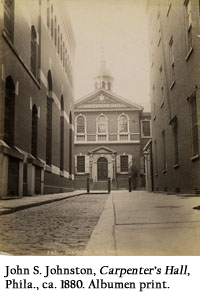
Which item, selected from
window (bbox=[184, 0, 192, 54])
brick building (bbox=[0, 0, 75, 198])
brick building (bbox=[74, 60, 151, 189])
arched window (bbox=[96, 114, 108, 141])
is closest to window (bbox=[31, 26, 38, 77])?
brick building (bbox=[0, 0, 75, 198])

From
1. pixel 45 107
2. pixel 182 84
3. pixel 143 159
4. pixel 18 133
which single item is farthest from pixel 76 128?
pixel 45 107

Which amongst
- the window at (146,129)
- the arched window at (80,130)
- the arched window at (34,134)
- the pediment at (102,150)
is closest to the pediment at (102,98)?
the arched window at (80,130)

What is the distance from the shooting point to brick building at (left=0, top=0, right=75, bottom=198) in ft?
8.13

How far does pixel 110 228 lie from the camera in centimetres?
208

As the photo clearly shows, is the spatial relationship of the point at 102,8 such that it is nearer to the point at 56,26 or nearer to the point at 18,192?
the point at 56,26

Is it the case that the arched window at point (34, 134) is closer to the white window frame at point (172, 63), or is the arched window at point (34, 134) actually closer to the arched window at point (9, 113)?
the arched window at point (9, 113)

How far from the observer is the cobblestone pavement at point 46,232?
1.94 m

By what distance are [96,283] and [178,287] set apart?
1.55 feet

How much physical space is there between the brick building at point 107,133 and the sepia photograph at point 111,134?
0.04ft

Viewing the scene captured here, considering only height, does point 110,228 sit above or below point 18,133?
below

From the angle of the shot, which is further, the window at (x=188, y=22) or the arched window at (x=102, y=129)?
the arched window at (x=102, y=129)

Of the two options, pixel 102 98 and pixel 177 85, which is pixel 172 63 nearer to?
A: pixel 177 85

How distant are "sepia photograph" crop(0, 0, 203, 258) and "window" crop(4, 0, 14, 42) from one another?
11mm

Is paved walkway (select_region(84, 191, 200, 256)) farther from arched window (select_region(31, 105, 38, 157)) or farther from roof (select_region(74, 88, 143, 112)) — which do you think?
arched window (select_region(31, 105, 38, 157))
